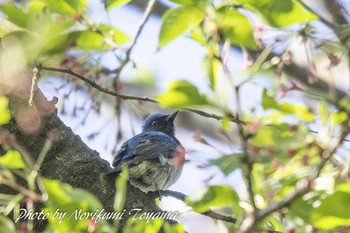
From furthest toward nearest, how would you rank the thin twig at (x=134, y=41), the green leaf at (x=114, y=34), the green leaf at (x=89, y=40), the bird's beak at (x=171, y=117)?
1. the bird's beak at (x=171, y=117)
2. the thin twig at (x=134, y=41)
3. the green leaf at (x=114, y=34)
4. the green leaf at (x=89, y=40)

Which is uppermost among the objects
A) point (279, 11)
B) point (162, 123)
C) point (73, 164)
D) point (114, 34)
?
point (279, 11)

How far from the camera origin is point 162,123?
6.81 metres

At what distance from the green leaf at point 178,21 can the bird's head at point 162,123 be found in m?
4.32

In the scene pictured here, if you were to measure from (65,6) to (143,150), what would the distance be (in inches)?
97.3

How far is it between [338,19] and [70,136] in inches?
73.7

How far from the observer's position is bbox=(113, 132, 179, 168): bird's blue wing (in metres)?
4.96

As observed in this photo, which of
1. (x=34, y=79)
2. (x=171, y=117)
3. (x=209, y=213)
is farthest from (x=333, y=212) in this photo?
(x=171, y=117)

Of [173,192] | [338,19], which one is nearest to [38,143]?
[173,192]

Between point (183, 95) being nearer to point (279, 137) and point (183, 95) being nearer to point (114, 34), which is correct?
point (279, 137)

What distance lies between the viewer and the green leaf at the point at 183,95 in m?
1.97

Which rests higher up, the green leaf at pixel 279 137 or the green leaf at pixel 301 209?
the green leaf at pixel 301 209

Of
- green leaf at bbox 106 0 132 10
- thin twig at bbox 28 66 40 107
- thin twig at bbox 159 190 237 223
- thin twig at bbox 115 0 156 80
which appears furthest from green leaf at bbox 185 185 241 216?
thin twig at bbox 115 0 156 80

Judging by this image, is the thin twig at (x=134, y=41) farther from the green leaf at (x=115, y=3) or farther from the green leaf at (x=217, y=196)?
the green leaf at (x=217, y=196)

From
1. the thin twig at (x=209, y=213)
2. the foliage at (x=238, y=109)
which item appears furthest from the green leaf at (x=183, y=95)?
the thin twig at (x=209, y=213)
